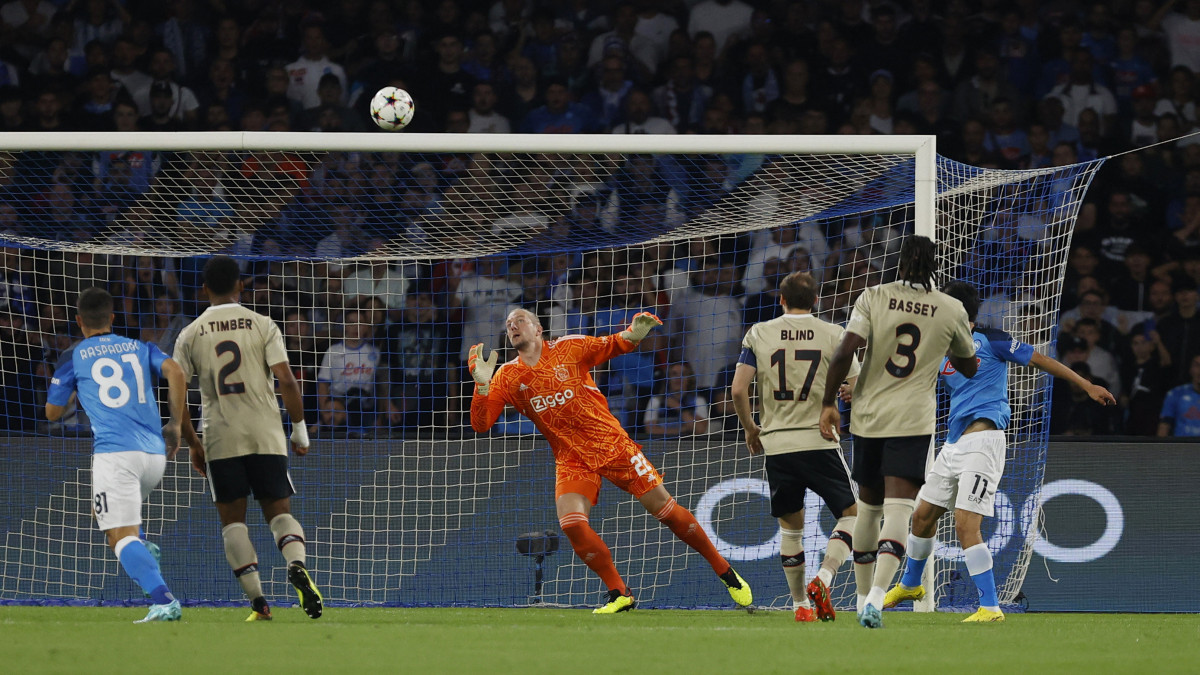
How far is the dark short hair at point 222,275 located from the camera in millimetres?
6977

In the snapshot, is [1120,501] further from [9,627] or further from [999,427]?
[9,627]

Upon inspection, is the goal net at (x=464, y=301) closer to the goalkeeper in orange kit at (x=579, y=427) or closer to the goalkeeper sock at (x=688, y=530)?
the goalkeeper in orange kit at (x=579, y=427)

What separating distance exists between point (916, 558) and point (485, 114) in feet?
23.4

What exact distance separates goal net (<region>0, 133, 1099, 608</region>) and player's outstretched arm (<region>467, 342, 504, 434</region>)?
1417mm

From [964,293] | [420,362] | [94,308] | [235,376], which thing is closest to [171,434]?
[235,376]

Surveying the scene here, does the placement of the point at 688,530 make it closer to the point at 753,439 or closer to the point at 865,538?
the point at 753,439

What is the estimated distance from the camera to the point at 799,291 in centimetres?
753

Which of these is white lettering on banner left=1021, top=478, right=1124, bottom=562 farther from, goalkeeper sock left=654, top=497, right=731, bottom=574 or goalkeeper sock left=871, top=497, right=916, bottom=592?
goalkeeper sock left=871, top=497, right=916, bottom=592

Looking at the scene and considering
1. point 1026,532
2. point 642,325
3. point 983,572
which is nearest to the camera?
point 983,572

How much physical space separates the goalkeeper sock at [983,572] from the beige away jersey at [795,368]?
3.13 feet

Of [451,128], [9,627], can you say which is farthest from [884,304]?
[451,128]

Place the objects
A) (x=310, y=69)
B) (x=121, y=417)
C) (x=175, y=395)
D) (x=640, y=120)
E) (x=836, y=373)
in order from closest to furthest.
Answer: (x=836, y=373) → (x=175, y=395) → (x=121, y=417) → (x=640, y=120) → (x=310, y=69)

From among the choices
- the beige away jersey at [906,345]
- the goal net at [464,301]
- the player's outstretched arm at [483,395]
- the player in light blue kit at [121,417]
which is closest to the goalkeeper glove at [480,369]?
the player's outstretched arm at [483,395]

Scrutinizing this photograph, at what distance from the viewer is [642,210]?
1198 cm
